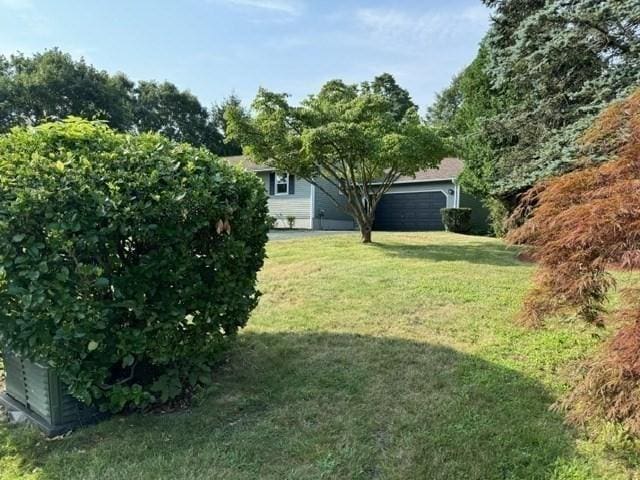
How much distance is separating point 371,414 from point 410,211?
1796 cm

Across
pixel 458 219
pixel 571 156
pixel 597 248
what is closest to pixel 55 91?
pixel 458 219

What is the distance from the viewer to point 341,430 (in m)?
3.00

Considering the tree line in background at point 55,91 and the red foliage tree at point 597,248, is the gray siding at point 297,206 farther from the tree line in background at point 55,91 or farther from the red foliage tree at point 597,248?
the red foliage tree at point 597,248

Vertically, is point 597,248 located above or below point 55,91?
below

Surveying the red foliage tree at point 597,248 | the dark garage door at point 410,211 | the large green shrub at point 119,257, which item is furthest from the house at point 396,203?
the red foliage tree at point 597,248

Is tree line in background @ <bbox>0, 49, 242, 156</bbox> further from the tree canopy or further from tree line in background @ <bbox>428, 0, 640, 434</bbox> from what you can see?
tree line in background @ <bbox>428, 0, 640, 434</bbox>

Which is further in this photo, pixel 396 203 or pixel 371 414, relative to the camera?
pixel 396 203

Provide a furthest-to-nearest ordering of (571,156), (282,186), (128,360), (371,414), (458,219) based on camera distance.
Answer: (282,186)
(458,219)
(571,156)
(371,414)
(128,360)

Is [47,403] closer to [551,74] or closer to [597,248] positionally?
[597,248]

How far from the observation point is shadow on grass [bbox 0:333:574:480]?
2619 mm

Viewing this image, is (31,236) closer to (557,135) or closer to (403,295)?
(403,295)

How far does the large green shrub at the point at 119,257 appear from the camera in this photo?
2.72m

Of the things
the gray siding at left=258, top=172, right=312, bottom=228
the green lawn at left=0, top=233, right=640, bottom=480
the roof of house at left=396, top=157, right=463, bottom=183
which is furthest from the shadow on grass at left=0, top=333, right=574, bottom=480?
the gray siding at left=258, top=172, right=312, bottom=228

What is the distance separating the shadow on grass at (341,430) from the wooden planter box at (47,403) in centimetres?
13
